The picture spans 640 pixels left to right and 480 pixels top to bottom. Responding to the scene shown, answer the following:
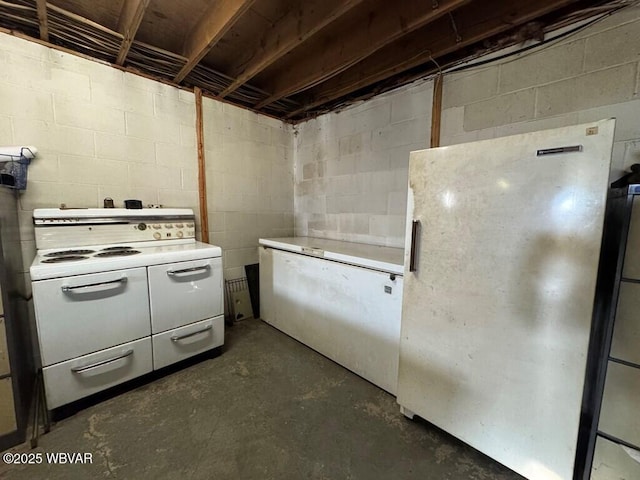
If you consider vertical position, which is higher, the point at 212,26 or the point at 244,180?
the point at 212,26

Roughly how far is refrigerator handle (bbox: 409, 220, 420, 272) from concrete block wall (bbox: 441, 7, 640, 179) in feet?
3.20

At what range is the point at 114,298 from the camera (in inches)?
62.7

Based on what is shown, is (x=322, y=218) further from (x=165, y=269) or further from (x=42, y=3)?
(x=42, y=3)

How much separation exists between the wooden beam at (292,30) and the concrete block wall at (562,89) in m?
0.99

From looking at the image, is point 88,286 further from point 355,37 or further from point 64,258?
point 355,37

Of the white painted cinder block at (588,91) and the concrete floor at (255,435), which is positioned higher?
the white painted cinder block at (588,91)

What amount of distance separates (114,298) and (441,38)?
105 inches

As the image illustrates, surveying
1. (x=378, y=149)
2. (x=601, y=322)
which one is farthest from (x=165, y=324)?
(x=601, y=322)

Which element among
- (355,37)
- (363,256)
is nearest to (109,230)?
(363,256)

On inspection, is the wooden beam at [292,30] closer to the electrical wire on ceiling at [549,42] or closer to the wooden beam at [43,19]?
the electrical wire on ceiling at [549,42]

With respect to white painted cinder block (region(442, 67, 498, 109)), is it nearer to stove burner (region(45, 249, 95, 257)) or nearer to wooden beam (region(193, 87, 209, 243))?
wooden beam (region(193, 87, 209, 243))

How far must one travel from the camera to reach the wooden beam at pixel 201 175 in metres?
2.48

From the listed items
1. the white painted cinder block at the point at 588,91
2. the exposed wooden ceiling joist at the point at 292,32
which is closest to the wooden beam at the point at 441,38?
the exposed wooden ceiling joist at the point at 292,32

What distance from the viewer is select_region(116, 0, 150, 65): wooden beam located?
1449 millimetres
